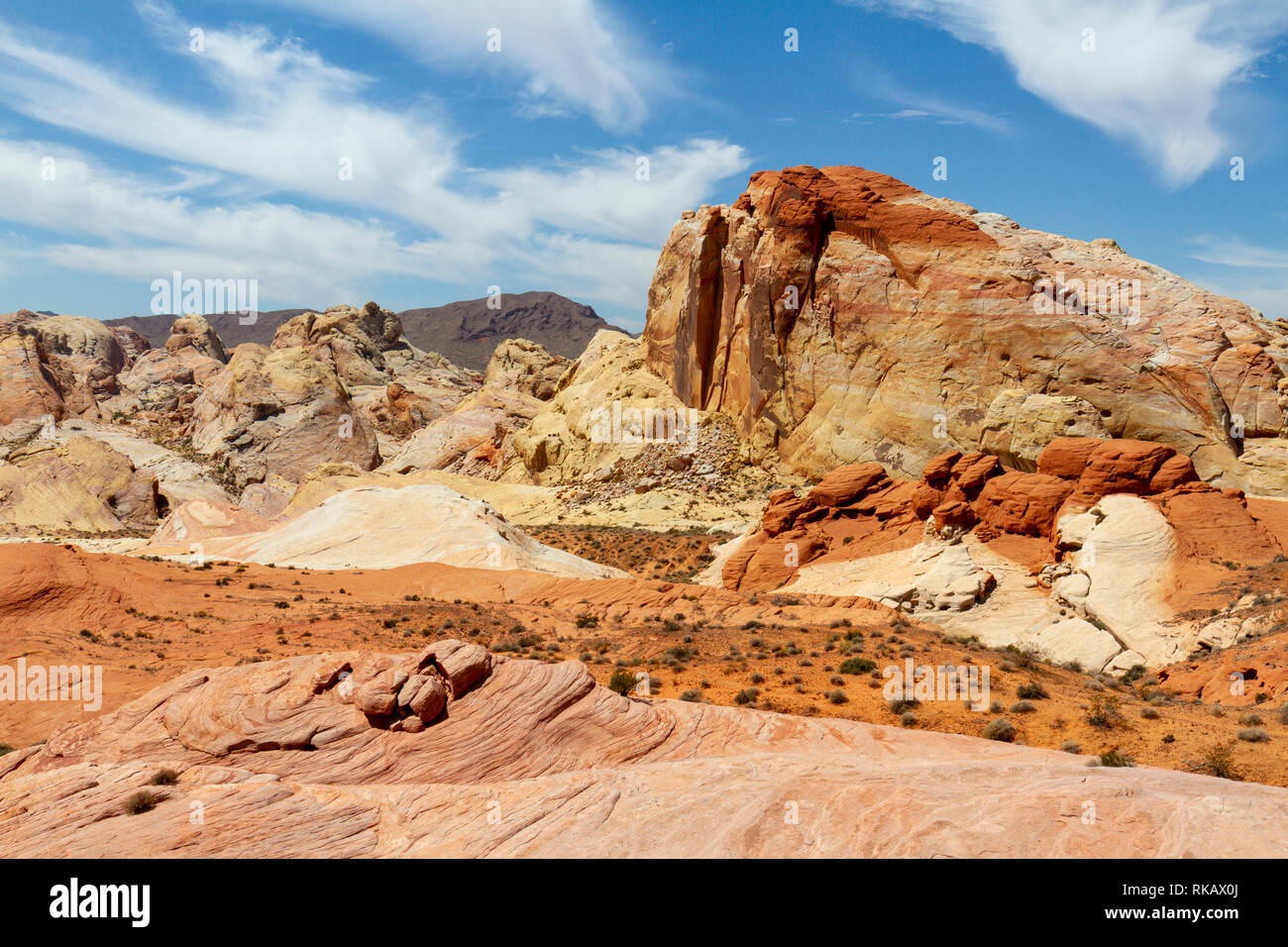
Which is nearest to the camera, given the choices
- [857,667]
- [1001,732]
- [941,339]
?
[1001,732]

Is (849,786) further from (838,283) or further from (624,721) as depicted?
(838,283)

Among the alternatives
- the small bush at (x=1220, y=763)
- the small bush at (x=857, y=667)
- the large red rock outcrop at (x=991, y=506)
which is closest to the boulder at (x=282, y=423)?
the large red rock outcrop at (x=991, y=506)

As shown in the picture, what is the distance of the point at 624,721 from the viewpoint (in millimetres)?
11211

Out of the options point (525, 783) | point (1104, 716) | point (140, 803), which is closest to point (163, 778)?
point (140, 803)

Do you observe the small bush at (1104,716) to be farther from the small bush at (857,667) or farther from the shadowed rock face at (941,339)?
the shadowed rock face at (941,339)

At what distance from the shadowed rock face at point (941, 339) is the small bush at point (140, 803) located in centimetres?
3448

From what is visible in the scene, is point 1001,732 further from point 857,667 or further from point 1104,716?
point 857,667

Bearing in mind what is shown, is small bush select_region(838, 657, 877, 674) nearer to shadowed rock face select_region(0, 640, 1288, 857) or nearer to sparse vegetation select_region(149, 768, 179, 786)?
shadowed rock face select_region(0, 640, 1288, 857)

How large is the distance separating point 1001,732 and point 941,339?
33.3 meters

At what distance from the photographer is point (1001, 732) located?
13172mm

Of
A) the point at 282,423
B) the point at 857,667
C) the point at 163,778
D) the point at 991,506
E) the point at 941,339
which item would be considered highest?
the point at 941,339

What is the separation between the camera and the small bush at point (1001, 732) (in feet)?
43.1

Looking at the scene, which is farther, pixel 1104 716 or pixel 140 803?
pixel 1104 716
